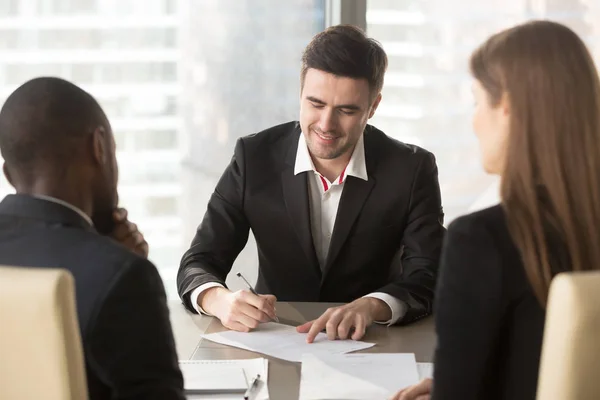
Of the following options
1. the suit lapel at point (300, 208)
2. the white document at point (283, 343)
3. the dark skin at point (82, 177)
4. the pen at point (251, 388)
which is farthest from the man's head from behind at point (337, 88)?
the dark skin at point (82, 177)

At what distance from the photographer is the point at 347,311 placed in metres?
2.11

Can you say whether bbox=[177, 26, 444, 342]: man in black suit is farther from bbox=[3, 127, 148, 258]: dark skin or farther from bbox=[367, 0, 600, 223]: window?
bbox=[367, 0, 600, 223]: window

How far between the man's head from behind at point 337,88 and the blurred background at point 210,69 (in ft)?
4.42

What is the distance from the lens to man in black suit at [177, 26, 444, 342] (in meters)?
2.64

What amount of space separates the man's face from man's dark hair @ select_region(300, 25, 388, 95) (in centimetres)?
2

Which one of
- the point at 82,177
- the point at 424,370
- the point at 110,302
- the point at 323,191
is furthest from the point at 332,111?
the point at 110,302

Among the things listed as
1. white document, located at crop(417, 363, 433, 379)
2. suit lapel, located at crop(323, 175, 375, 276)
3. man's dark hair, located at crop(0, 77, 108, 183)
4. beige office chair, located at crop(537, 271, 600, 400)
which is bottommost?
white document, located at crop(417, 363, 433, 379)

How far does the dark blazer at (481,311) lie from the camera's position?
1358 mm

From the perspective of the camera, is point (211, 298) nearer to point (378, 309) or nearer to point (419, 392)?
point (378, 309)

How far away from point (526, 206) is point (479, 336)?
0.23m

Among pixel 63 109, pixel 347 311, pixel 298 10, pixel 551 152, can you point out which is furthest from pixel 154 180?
pixel 551 152

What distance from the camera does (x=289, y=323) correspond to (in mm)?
2193

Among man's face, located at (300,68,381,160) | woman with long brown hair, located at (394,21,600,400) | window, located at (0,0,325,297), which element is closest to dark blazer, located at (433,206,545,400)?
woman with long brown hair, located at (394,21,600,400)

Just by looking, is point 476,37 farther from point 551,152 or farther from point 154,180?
point 551,152
